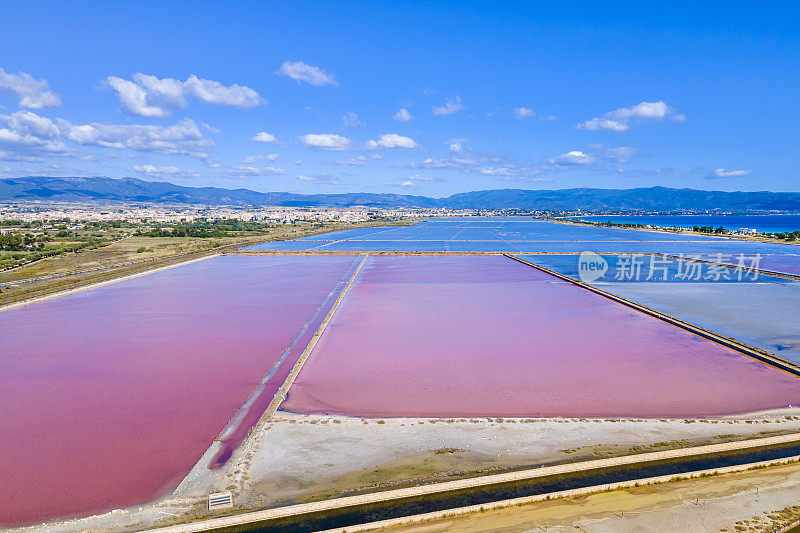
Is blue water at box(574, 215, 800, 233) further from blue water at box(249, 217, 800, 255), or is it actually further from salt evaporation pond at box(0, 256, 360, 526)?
salt evaporation pond at box(0, 256, 360, 526)

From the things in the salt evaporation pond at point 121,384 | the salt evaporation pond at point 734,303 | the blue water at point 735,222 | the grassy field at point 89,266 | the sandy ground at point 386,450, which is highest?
the blue water at point 735,222

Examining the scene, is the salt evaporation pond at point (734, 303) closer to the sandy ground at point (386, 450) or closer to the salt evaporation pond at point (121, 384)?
the sandy ground at point (386, 450)

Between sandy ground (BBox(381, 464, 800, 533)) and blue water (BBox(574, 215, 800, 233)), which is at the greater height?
blue water (BBox(574, 215, 800, 233))

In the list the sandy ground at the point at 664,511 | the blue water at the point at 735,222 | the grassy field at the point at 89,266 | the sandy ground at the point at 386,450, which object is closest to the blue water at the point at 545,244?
the grassy field at the point at 89,266

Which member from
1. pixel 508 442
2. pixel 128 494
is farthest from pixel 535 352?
pixel 128 494

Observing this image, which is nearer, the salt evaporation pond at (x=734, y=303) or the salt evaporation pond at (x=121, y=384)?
the salt evaporation pond at (x=121, y=384)

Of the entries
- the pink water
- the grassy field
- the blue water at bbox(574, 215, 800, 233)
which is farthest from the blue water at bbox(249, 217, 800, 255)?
the blue water at bbox(574, 215, 800, 233)

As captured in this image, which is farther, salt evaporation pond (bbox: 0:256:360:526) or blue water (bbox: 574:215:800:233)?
blue water (bbox: 574:215:800:233)
